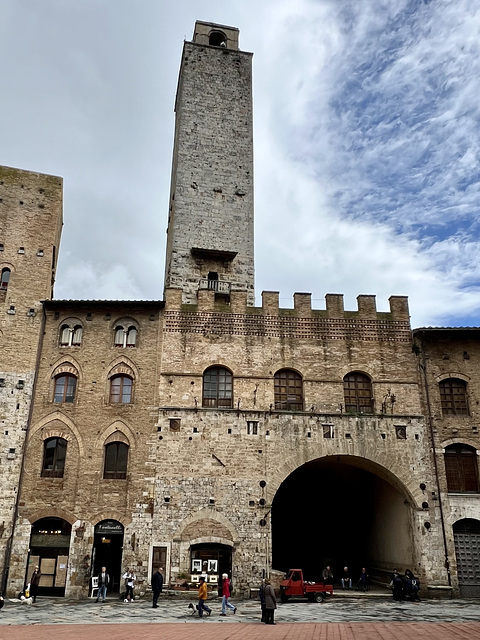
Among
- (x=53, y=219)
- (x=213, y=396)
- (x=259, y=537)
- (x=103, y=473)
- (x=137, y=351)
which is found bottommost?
(x=259, y=537)

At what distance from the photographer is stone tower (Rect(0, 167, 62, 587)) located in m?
19.4

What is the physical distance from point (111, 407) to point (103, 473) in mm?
2467

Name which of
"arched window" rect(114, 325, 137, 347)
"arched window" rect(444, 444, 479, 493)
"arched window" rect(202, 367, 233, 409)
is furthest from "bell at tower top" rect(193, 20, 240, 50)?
"arched window" rect(444, 444, 479, 493)

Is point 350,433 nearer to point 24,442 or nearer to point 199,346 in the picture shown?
point 199,346

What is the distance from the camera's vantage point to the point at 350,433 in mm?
20719

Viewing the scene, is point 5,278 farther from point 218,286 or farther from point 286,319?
point 286,319

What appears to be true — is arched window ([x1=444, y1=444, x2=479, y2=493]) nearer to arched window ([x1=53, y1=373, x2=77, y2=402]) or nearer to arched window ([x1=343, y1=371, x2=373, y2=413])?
arched window ([x1=343, y1=371, x2=373, y2=413])

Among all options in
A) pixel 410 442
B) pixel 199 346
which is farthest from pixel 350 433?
pixel 199 346

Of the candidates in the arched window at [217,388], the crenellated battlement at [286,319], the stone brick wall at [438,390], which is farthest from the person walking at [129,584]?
the stone brick wall at [438,390]

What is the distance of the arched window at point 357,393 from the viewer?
70.5 feet

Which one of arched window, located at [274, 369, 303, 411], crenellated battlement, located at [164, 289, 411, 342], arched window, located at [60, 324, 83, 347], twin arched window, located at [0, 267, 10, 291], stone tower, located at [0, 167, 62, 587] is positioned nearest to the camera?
stone tower, located at [0, 167, 62, 587]

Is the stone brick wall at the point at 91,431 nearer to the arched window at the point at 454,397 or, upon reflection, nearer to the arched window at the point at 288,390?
the arched window at the point at 288,390

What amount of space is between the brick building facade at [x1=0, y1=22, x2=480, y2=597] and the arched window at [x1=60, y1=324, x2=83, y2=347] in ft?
0.19

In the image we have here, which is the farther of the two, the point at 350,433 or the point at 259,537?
the point at 350,433
